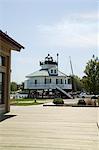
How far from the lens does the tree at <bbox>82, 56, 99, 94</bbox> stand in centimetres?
4759

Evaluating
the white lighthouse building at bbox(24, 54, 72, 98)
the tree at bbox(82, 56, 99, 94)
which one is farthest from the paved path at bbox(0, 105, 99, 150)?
the white lighthouse building at bbox(24, 54, 72, 98)

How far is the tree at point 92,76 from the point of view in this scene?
1874 inches

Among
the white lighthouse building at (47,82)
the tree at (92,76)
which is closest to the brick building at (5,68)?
the tree at (92,76)

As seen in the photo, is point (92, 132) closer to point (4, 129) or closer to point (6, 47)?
point (4, 129)

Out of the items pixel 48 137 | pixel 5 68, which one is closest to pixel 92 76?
pixel 5 68

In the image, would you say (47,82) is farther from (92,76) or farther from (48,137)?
(48,137)

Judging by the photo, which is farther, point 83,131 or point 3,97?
point 3,97

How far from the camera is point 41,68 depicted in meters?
80.7

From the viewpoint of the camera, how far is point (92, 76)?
157ft

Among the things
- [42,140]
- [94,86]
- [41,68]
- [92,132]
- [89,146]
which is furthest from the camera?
[41,68]

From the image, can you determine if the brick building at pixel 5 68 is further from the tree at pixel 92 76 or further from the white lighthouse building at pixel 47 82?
the white lighthouse building at pixel 47 82

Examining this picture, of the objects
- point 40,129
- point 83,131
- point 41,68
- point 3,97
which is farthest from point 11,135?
point 41,68

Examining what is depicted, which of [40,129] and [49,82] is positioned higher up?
[49,82]

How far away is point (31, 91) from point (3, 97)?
169ft
